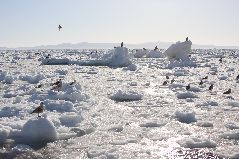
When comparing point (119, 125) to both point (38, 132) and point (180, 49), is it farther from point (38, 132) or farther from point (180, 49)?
point (180, 49)

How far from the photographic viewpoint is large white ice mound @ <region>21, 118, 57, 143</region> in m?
9.73

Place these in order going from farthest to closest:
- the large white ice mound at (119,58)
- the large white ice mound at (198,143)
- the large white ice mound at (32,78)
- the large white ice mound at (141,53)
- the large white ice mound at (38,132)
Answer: the large white ice mound at (141,53), the large white ice mound at (119,58), the large white ice mound at (32,78), the large white ice mound at (38,132), the large white ice mound at (198,143)

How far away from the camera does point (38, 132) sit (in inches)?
383

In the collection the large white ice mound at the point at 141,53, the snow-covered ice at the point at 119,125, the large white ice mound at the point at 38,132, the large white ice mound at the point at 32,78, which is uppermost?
the large white ice mound at the point at 38,132

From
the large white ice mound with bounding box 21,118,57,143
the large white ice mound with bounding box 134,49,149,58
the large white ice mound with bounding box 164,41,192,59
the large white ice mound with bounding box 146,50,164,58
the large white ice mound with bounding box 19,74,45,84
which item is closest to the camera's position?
the large white ice mound with bounding box 21,118,57,143

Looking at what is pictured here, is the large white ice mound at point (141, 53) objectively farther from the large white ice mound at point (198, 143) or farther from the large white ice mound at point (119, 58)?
the large white ice mound at point (198, 143)

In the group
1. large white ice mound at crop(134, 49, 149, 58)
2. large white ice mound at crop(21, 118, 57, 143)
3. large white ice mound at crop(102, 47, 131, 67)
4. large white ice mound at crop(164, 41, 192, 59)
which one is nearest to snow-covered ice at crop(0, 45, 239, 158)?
large white ice mound at crop(21, 118, 57, 143)

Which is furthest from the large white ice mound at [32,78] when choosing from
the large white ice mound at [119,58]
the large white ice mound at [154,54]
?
the large white ice mound at [154,54]

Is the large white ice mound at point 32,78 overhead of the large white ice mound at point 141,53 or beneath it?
overhead

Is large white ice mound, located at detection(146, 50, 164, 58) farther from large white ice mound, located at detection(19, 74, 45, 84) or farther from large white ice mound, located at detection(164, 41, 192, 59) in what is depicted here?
large white ice mound, located at detection(19, 74, 45, 84)

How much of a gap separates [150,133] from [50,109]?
13.3 feet

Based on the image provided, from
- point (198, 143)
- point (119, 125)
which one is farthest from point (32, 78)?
point (198, 143)

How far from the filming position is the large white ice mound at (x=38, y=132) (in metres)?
9.73

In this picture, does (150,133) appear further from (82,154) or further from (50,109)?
(50,109)
